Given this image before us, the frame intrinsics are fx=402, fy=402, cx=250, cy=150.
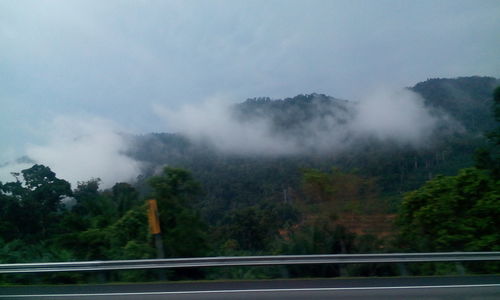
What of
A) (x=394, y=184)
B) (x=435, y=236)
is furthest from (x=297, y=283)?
(x=394, y=184)

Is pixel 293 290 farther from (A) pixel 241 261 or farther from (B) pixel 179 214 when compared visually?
(B) pixel 179 214

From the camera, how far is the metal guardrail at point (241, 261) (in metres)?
8.88

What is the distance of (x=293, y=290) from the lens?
770 centimetres

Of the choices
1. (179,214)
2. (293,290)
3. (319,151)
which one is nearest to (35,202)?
(179,214)

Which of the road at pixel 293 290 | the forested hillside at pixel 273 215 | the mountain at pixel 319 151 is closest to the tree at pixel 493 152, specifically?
the forested hillside at pixel 273 215

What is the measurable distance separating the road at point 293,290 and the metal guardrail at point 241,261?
43 cm

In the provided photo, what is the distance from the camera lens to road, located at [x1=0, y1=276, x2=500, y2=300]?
729cm

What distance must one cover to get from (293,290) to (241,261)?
158cm

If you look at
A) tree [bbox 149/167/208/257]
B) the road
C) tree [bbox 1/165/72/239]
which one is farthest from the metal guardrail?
tree [bbox 1/165/72/239]

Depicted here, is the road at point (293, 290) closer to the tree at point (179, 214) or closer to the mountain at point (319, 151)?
the tree at point (179, 214)

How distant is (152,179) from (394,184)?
1447 cm

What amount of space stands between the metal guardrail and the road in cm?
43

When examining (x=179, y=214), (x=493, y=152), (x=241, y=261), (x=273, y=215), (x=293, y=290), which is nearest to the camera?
(x=293, y=290)

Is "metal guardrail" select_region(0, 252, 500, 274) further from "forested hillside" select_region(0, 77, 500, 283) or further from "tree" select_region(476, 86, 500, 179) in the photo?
"tree" select_region(476, 86, 500, 179)
